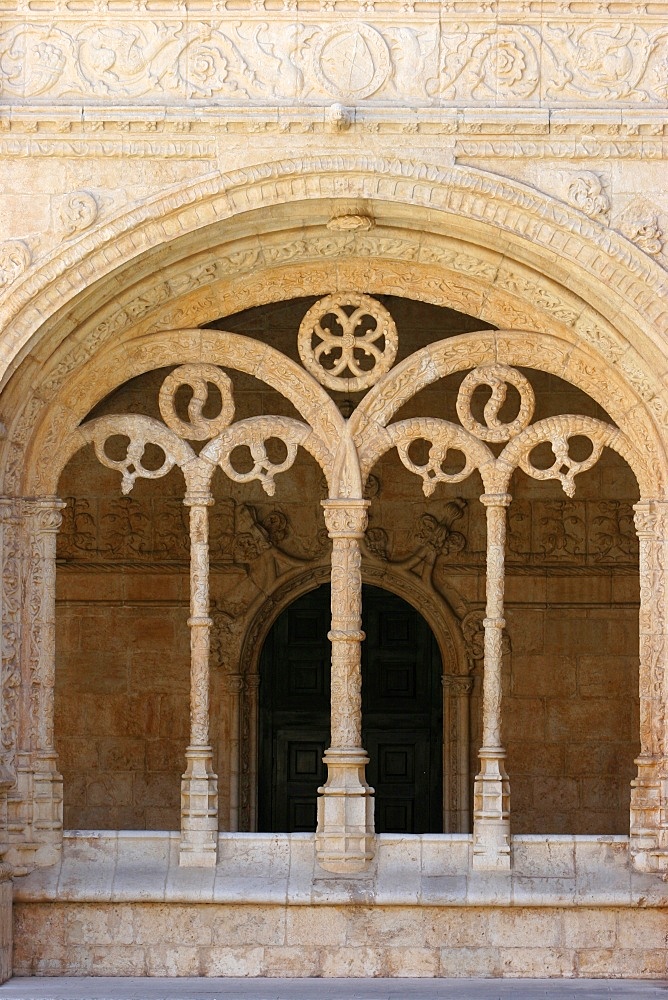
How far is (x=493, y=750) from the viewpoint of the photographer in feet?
26.8

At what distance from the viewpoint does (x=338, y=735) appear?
26.9 feet

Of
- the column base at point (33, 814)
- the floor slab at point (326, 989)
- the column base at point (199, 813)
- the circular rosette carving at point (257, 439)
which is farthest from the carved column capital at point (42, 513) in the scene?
the floor slab at point (326, 989)

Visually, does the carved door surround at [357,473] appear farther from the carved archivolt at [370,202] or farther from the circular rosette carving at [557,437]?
the carved archivolt at [370,202]

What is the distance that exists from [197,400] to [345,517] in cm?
87

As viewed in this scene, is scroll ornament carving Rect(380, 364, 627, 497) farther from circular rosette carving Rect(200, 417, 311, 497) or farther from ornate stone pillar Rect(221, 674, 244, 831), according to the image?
ornate stone pillar Rect(221, 674, 244, 831)

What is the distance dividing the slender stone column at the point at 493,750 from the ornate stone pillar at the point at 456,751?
6.67ft

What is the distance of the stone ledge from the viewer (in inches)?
314

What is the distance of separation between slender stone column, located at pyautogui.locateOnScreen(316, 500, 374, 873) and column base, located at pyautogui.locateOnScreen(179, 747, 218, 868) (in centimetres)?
48

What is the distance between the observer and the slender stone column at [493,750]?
809cm

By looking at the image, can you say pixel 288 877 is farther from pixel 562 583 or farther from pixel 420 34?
pixel 420 34

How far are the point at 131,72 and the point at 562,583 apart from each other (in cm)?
403

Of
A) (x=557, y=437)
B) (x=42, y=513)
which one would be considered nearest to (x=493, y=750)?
(x=557, y=437)

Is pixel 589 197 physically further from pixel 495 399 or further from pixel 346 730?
pixel 346 730

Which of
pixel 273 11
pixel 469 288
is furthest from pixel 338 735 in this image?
pixel 273 11
